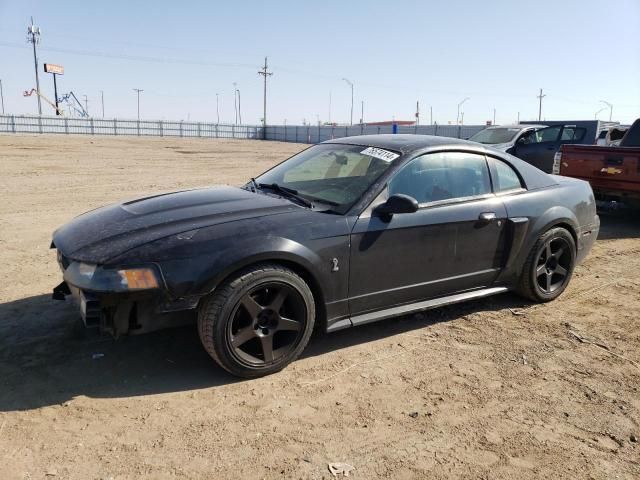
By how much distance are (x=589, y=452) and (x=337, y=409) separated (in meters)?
1.34

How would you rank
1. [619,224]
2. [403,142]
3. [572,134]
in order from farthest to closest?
[572,134]
[619,224]
[403,142]

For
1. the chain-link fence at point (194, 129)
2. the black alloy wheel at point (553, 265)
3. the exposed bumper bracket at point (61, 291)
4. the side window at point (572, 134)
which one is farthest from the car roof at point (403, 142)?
the chain-link fence at point (194, 129)

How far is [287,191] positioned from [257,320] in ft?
4.12

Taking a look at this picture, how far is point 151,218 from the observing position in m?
3.51

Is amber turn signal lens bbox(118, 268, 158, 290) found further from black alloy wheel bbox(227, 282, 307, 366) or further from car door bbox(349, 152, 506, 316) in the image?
car door bbox(349, 152, 506, 316)

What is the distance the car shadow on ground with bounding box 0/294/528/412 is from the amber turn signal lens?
0.69m

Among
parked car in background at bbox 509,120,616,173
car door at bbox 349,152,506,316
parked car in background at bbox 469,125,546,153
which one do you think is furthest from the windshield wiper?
parked car in background at bbox 509,120,616,173

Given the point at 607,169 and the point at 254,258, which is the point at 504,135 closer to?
the point at 607,169

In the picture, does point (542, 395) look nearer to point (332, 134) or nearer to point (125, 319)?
point (125, 319)

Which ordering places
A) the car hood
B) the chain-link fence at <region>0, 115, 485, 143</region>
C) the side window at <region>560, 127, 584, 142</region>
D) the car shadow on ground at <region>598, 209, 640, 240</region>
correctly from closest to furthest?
the car hood < the car shadow on ground at <region>598, 209, 640, 240</region> < the side window at <region>560, 127, 584, 142</region> < the chain-link fence at <region>0, 115, 485, 143</region>

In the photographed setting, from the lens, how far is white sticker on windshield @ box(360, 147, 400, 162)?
13.2ft

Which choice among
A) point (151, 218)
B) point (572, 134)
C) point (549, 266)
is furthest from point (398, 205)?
point (572, 134)

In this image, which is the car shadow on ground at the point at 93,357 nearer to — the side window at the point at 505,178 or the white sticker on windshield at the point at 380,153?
the side window at the point at 505,178

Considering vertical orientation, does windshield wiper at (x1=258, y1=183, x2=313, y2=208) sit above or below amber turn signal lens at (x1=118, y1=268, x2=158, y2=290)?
above
